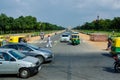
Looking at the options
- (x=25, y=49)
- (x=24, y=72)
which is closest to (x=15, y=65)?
(x=24, y=72)

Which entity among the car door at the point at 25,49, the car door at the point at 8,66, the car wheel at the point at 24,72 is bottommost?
the car wheel at the point at 24,72

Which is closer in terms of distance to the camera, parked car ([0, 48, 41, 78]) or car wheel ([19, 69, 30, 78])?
parked car ([0, 48, 41, 78])

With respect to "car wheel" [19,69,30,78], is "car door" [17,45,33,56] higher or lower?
higher

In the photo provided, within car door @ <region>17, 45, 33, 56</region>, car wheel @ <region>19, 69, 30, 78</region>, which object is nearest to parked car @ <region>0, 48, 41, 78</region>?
car wheel @ <region>19, 69, 30, 78</region>

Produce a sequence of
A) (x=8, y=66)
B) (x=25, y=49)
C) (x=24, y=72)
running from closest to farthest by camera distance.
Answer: (x=8, y=66)
(x=24, y=72)
(x=25, y=49)

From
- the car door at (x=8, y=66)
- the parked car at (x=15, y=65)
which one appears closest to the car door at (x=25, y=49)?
the parked car at (x=15, y=65)

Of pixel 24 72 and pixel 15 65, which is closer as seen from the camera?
pixel 15 65

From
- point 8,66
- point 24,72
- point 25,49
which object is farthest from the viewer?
point 25,49

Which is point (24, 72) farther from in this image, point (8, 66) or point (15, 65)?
point (8, 66)

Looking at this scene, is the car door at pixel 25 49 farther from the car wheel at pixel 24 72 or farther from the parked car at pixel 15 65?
the car wheel at pixel 24 72

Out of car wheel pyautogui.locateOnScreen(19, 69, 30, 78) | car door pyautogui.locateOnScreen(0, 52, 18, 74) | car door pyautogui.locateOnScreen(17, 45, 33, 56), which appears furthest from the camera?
car door pyautogui.locateOnScreen(17, 45, 33, 56)

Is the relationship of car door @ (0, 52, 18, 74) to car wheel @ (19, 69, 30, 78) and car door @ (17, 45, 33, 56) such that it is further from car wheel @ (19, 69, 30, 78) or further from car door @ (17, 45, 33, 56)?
car door @ (17, 45, 33, 56)

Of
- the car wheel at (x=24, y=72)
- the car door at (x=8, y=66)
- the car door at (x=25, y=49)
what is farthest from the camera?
the car door at (x=25, y=49)

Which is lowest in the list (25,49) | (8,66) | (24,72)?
(24,72)
